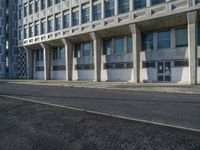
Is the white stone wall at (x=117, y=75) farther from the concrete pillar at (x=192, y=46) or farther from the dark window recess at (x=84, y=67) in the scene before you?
the concrete pillar at (x=192, y=46)

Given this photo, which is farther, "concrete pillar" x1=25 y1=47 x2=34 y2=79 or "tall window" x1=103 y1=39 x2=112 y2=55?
"concrete pillar" x1=25 y1=47 x2=34 y2=79

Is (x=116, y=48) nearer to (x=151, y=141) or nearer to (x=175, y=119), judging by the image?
(x=175, y=119)

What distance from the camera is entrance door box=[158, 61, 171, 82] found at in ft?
86.3

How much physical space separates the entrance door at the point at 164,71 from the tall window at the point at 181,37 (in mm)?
2484

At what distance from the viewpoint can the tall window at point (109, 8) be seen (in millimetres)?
30053

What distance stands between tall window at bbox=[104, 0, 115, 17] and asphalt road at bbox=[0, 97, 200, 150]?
24.5 m

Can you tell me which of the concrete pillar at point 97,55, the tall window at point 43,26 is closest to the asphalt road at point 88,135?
the concrete pillar at point 97,55

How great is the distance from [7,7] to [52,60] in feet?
91.0

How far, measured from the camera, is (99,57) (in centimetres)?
3184

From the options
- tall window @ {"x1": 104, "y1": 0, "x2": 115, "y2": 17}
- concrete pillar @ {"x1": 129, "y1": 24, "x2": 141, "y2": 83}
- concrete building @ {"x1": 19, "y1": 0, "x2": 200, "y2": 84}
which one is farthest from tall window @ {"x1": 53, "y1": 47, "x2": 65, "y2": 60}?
concrete pillar @ {"x1": 129, "y1": 24, "x2": 141, "y2": 83}

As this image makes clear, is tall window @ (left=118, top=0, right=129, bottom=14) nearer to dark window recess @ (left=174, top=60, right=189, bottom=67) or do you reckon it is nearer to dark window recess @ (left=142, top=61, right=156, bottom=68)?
dark window recess @ (left=142, top=61, right=156, bottom=68)

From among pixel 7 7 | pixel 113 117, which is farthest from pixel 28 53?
pixel 113 117

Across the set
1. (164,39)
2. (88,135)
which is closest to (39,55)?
(164,39)

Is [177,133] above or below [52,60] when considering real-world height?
below
